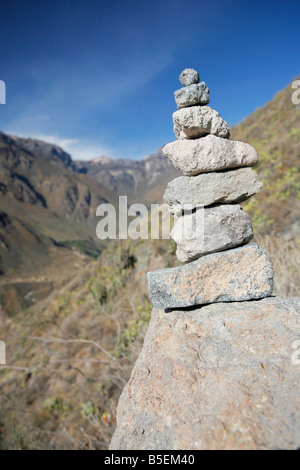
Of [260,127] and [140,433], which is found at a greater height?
[260,127]

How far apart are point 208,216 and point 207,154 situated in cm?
78

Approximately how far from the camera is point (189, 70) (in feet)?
10.8

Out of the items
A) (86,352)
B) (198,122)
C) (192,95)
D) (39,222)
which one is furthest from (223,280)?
(39,222)

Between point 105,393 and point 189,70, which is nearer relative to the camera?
point 189,70

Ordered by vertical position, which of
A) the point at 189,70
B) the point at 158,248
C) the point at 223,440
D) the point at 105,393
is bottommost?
the point at 105,393

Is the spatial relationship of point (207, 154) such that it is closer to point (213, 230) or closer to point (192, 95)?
point (192, 95)

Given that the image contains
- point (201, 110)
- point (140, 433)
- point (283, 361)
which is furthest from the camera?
point (201, 110)

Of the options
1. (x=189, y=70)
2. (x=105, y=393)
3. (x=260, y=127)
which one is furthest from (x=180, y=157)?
(x=260, y=127)

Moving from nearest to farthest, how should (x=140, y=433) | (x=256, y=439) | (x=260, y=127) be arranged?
(x=256, y=439)
(x=140, y=433)
(x=260, y=127)

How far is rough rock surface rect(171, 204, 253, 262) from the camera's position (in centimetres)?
327

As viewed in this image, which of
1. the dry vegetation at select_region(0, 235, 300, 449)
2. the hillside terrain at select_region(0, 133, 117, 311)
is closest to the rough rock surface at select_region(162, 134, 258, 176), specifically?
the dry vegetation at select_region(0, 235, 300, 449)

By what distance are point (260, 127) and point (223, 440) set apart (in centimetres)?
2066

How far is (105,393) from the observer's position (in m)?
8.34

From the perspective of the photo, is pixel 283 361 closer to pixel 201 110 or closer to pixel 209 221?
pixel 209 221
